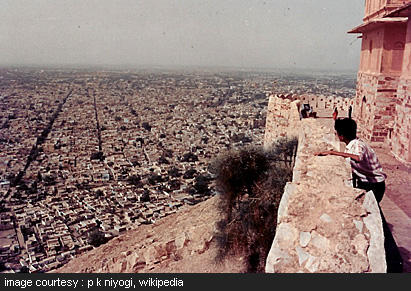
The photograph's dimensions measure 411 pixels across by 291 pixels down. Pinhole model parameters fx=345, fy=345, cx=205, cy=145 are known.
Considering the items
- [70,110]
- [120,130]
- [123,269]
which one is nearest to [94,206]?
[123,269]

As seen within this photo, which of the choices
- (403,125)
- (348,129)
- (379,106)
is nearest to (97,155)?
(379,106)

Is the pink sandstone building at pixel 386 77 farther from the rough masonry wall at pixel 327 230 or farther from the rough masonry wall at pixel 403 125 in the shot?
the rough masonry wall at pixel 327 230

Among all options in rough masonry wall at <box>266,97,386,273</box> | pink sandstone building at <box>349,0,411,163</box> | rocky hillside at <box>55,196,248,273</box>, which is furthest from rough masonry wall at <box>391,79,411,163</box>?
rough masonry wall at <box>266,97,386,273</box>

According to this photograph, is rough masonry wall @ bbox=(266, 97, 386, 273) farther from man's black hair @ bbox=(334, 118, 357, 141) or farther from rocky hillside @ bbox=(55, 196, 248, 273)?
rocky hillside @ bbox=(55, 196, 248, 273)

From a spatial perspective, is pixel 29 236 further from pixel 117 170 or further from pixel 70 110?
pixel 70 110

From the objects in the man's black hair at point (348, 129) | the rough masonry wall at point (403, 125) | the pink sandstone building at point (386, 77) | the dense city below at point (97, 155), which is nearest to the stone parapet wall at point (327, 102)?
the pink sandstone building at point (386, 77)

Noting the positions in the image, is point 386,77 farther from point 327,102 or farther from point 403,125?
point 327,102
